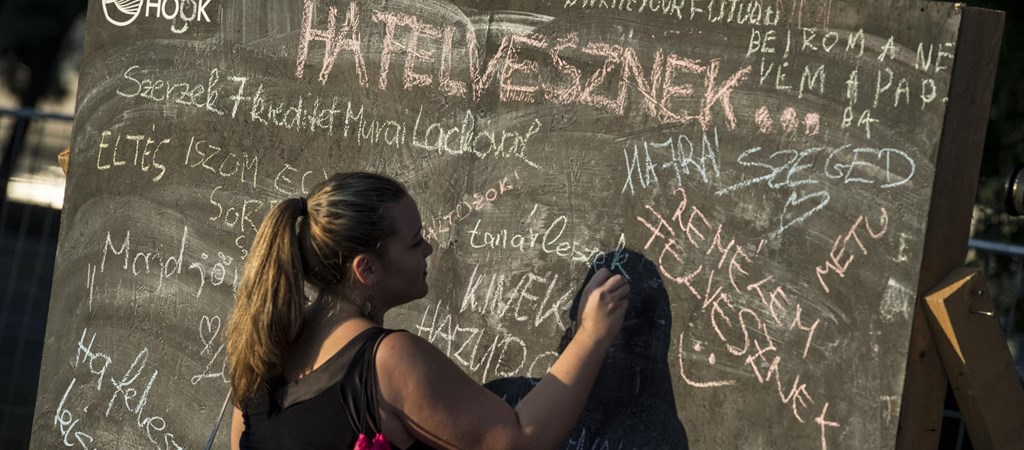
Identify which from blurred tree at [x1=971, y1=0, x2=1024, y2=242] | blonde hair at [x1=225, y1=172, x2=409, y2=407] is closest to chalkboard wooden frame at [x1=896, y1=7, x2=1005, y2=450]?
blonde hair at [x1=225, y1=172, x2=409, y2=407]

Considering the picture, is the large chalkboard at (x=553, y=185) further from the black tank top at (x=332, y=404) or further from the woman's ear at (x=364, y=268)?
the black tank top at (x=332, y=404)

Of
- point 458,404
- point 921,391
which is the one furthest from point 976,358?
point 458,404

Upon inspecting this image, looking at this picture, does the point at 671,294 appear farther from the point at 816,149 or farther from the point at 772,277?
the point at 816,149

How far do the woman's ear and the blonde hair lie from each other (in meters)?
0.02

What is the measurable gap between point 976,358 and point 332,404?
65.7 inches

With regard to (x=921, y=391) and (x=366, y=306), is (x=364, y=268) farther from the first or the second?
(x=921, y=391)

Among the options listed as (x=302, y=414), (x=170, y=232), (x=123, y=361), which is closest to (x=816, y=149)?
(x=302, y=414)

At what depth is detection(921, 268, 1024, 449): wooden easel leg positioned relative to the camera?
3.37 m

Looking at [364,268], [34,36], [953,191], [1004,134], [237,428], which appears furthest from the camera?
[34,36]

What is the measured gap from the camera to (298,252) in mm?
3193

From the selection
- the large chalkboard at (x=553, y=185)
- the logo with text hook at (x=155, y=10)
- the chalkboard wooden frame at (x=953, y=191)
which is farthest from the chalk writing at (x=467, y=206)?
the chalkboard wooden frame at (x=953, y=191)

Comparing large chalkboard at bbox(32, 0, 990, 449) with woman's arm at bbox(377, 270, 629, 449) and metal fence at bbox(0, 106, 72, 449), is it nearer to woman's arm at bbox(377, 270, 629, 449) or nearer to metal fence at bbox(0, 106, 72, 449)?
woman's arm at bbox(377, 270, 629, 449)

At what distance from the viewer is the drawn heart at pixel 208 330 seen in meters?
4.37

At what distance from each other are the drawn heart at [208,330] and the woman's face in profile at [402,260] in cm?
124
